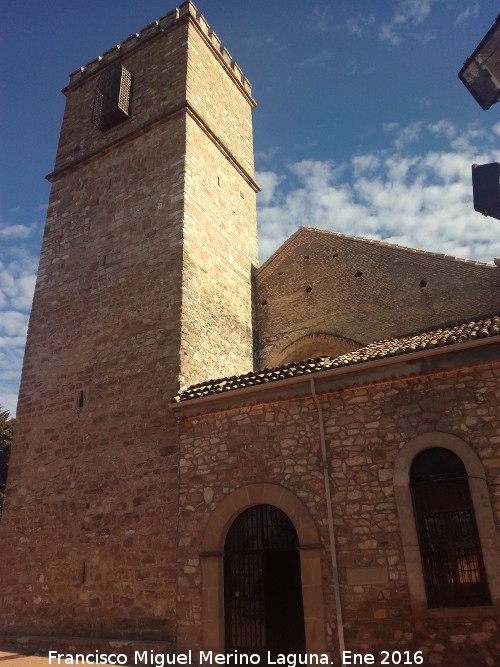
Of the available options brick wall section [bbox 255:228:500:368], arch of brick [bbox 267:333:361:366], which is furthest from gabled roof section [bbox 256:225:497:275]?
arch of brick [bbox 267:333:361:366]

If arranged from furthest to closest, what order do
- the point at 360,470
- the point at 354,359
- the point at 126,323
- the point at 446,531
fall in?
the point at 126,323 < the point at 354,359 < the point at 360,470 < the point at 446,531

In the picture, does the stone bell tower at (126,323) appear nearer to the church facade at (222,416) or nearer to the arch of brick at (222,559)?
the church facade at (222,416)

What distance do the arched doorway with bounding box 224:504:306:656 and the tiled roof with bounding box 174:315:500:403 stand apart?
2127mm

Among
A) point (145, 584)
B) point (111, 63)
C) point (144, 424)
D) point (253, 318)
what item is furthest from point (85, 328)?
point (111, 63)

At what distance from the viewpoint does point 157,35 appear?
50.3 feet

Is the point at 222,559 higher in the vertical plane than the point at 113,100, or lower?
lower

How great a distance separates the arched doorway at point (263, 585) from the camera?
7695 millimetres

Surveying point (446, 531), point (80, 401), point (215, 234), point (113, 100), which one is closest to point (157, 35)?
point (113, 100)

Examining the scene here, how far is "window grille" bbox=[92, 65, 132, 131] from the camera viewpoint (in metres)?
14.5

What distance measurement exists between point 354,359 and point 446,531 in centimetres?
281

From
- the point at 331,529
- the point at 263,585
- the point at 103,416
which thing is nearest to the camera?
the point at 331,529

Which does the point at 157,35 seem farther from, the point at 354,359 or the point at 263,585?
the point at 263,585

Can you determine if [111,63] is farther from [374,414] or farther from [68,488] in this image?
[374,414]

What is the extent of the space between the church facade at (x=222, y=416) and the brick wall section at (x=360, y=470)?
0.09ft
